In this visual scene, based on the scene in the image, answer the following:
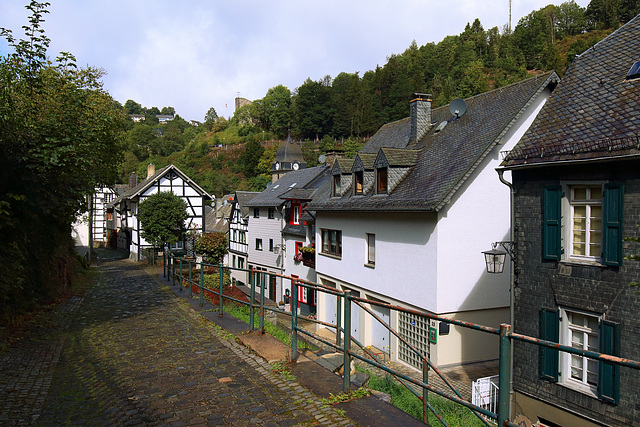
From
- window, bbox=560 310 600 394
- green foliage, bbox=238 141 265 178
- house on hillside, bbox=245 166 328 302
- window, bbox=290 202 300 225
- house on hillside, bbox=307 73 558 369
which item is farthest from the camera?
green foliage, bbox=238 141 265 178

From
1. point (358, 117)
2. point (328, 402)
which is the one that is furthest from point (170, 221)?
point (358, 117)

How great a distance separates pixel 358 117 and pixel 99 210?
5582 cm

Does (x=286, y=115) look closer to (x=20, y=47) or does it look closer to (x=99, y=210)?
(x=99, y=210)

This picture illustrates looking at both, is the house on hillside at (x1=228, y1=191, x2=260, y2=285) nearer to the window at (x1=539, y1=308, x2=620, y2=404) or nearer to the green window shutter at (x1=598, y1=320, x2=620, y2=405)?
the window at (x1=539, y1=308, x2=620, y2=404)

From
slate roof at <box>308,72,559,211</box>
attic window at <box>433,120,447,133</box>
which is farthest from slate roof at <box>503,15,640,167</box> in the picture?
attic window at <box>433,120,447,133</box>

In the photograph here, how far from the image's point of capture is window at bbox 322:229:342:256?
21.8 metres

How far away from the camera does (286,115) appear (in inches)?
4555

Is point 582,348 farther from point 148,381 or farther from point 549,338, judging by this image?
point 148,381

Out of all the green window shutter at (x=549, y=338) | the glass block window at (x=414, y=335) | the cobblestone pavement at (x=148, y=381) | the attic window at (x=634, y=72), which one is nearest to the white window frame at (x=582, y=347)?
the green window shutter at (x=549, y=338)

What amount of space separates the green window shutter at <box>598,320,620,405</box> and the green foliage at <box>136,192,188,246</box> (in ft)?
102

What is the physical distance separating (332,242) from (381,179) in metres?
5.13

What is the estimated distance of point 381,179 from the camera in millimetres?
18656

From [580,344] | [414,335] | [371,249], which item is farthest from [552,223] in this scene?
[371,249]

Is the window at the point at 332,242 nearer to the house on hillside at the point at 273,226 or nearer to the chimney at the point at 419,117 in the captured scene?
the chimney at the point at 419,117
